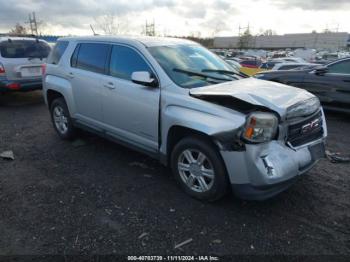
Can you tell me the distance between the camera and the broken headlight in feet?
9.29

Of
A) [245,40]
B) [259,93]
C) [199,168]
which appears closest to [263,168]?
[199,168]

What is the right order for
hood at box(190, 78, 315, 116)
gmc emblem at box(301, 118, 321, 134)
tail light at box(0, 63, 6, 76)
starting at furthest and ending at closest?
tail light at box(0, 63, 6, 76)
gmc emblem at box(301, 118, 321, 134)
hood at box(190, 78, 315, 116)

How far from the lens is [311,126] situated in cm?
335

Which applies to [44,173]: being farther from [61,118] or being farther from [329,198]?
[329,198]

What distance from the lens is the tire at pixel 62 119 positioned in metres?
5.23

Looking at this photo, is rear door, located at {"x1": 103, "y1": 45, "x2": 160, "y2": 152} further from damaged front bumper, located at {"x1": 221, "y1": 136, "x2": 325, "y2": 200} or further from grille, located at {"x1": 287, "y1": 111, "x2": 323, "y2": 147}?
grille, located at {"x1": 287, "y1": 111, "x2": 323, "y2": 147}

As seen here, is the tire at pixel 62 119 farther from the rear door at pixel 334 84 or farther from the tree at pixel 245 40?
the tree at pixel 245 40

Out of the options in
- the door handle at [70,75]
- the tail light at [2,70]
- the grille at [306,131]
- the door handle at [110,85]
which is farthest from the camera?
the tail light at [2,70]

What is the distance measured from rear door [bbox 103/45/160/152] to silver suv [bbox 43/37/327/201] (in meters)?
0.01

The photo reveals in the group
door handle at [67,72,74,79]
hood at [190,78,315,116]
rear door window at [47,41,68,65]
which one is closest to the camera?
hood at [190,78,315,116]

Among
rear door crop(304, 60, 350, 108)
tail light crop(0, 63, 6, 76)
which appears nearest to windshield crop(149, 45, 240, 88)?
rear door crop(304, 60, 350, 108)

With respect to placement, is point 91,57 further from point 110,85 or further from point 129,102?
point 129,102

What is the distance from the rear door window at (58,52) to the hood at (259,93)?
3.00 m

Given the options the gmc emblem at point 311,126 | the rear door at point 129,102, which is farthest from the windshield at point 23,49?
the gmc emblem at point 311,126
